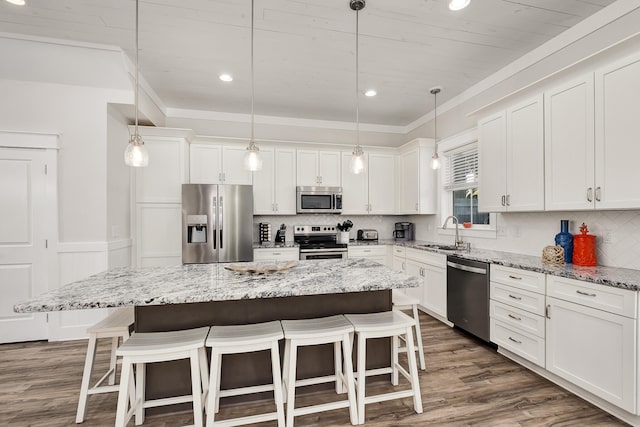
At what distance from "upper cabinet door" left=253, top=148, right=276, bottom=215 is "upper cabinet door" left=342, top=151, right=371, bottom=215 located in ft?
3.67

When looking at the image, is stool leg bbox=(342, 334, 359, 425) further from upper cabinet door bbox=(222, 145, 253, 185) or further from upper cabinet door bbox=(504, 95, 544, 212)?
upper cabinet door bbox=(222, 145, 253, 185)

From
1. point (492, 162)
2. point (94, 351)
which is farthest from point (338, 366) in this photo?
point (492, 162)

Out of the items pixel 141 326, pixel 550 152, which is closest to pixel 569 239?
pixel 550 152

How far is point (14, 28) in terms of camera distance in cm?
268

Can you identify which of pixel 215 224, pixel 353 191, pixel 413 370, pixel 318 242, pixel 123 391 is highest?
pixel 353 191

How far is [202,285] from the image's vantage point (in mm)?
1809

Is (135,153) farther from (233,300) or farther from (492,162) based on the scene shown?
(492,162)

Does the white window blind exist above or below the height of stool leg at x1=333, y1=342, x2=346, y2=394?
above

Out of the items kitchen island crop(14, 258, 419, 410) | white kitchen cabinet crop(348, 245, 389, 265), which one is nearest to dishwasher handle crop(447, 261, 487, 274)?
kitchen island crop(14, 258, 419, 410)

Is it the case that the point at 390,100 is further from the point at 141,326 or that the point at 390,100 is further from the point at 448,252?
the point at 141,326

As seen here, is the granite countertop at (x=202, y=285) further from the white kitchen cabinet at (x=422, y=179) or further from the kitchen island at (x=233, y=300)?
the white kitchen cabinet at (x=422, y=179)

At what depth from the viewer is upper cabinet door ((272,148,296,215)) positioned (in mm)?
4461

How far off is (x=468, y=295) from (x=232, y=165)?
11.2 feet

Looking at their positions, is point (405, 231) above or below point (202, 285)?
above
